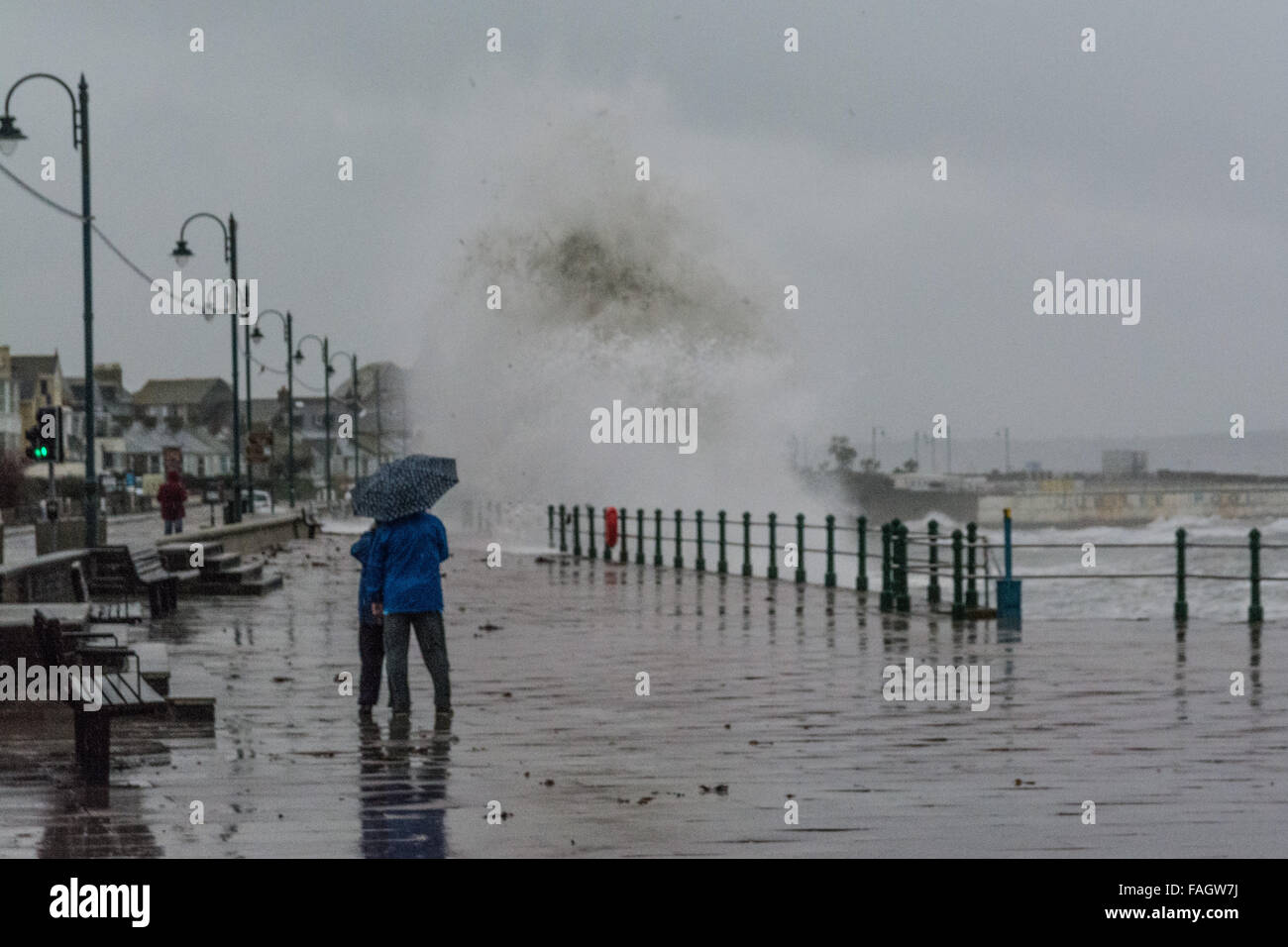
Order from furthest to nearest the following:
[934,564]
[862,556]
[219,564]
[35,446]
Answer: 1. [219,564]
2. [35,446]
3. [862,556]
4. [934,564]

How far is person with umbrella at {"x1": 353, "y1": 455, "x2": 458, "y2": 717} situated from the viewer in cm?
1412

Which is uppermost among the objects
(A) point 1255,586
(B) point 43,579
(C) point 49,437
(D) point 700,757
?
(C) point 49,437

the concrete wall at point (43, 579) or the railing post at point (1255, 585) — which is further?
the railing post at point (1255, 585)

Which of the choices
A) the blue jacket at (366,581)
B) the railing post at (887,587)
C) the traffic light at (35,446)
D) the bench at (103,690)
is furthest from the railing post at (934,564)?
the traffic light at (35,446)

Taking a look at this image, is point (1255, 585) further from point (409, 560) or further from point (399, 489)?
point (399, 489)

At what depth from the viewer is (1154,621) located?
2447cm

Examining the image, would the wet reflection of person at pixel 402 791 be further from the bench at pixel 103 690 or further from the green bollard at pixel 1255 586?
the green bollard at pixel 1255 586

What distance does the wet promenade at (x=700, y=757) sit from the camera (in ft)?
30.0

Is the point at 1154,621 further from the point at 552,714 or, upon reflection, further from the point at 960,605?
the point at 552,714

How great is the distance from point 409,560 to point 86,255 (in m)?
17.5

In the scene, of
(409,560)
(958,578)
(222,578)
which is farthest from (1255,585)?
(222,578)

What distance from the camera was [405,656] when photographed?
14.5 metres

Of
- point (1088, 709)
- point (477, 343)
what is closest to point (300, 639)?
point (1088, 709)
